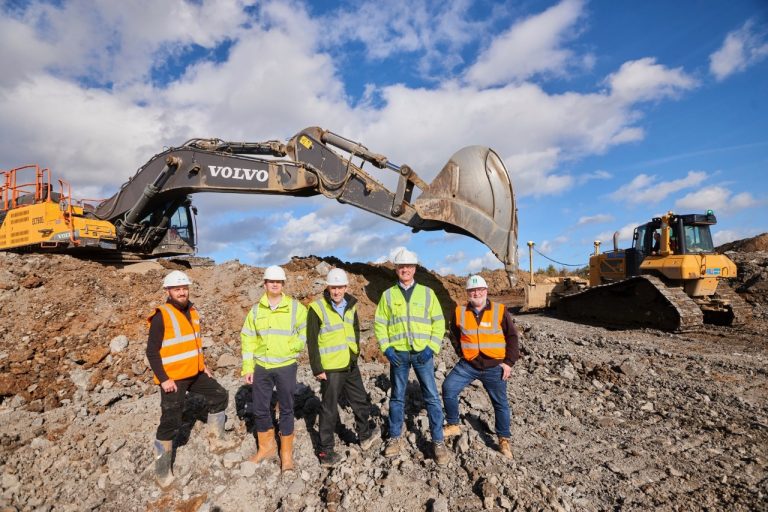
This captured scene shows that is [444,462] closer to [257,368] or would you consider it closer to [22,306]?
[257,368]

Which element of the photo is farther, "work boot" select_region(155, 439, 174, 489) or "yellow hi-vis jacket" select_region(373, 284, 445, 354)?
"yellow hi-vis jacket" select_region(373, 284, 445, 354)

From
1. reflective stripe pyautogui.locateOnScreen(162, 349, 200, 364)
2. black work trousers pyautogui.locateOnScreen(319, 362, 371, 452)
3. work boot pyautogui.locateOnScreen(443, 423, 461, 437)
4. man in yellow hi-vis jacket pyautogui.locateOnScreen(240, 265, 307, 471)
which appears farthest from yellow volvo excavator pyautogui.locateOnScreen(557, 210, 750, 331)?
reflective stripe pyautogui.locateOnScreen(162, 349, 200, 364)

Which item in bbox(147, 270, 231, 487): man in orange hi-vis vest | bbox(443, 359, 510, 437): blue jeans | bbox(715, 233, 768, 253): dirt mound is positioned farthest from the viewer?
bbox(715, 233, 768, 253): dirt mound

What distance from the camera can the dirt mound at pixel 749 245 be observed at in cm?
2175

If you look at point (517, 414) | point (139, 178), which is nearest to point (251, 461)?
point (517, 414)

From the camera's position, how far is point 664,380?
6160 millimetres

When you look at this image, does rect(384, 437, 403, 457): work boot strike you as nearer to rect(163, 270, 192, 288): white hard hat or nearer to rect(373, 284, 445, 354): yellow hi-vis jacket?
rect(373, 284, 445, 354): yellow hi-vis jacket

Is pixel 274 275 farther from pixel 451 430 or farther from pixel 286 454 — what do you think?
pixel 451 430

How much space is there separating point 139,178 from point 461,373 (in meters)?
7.60

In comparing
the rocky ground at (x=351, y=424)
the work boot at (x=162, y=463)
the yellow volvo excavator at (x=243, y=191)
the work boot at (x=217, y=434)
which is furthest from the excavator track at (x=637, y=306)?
the work boot at (x=162, y=463)

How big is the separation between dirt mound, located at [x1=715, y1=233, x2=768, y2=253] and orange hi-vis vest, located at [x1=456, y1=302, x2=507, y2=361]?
23869 mm

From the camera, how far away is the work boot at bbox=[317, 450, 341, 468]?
3.99 metres

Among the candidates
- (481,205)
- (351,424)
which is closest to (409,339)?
(351,424)

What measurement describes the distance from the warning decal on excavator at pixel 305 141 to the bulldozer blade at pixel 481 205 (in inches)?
92.6
